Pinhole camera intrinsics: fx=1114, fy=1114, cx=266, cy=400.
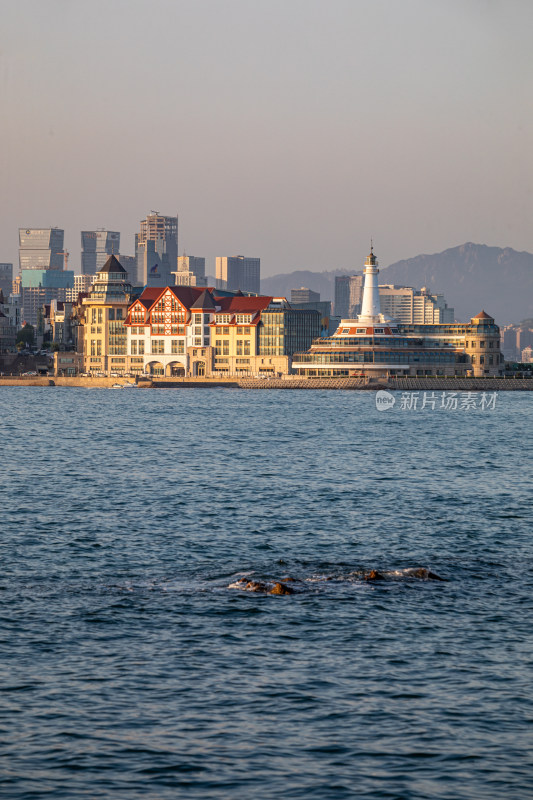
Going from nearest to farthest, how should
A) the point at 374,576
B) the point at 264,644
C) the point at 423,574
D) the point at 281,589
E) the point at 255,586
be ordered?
the point at 264,644
the point at 281,589
the point at 255,586
the point at 374,576
the point at 423,574

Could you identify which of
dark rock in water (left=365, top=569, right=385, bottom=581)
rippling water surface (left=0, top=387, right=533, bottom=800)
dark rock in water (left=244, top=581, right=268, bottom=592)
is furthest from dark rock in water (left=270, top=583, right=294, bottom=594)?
dark rock in water (left=365, top=569, right=385, bottom=581)

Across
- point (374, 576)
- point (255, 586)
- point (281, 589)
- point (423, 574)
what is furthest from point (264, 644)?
point (423, 574)

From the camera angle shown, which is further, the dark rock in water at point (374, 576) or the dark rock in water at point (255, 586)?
the dark rock in water at point (374, 576)

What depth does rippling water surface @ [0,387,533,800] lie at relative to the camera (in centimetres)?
2305

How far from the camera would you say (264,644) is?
3112 centimetres

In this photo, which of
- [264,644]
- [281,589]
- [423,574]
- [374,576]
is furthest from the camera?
[423,574]

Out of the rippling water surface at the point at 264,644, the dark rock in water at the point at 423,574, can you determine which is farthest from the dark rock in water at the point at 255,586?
the dark rock in water at the point at 423,574

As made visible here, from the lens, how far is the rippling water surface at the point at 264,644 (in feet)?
75.6

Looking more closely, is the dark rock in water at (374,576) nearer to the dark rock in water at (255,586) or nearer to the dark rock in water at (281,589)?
the dark rock in water at (281,589)

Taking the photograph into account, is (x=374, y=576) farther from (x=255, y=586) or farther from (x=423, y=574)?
(x=255, y=586)

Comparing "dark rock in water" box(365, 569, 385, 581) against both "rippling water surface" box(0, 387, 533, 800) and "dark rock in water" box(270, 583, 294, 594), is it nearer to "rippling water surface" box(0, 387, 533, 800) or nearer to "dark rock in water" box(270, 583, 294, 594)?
"rippling water surface" box(0, 387, 533, 800)

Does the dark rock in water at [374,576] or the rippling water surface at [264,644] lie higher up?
the dark rock in water at [374,576]

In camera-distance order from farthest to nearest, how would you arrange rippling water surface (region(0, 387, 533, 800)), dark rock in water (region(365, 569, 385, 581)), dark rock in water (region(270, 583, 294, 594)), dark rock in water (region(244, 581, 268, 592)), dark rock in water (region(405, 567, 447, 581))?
dark rock in water (region(405, 567, 447, 581)) < dark rock in water (region(365, 569, 385, 581)) < dark rock in water (region(244, 581, 268, 592)) < dark rock in water (region(270, 583, 294, 594)) < rippling water surface (region(0, 387, 533, 800))

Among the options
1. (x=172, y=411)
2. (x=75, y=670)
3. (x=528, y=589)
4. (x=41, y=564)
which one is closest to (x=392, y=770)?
(x=75, y=670)
